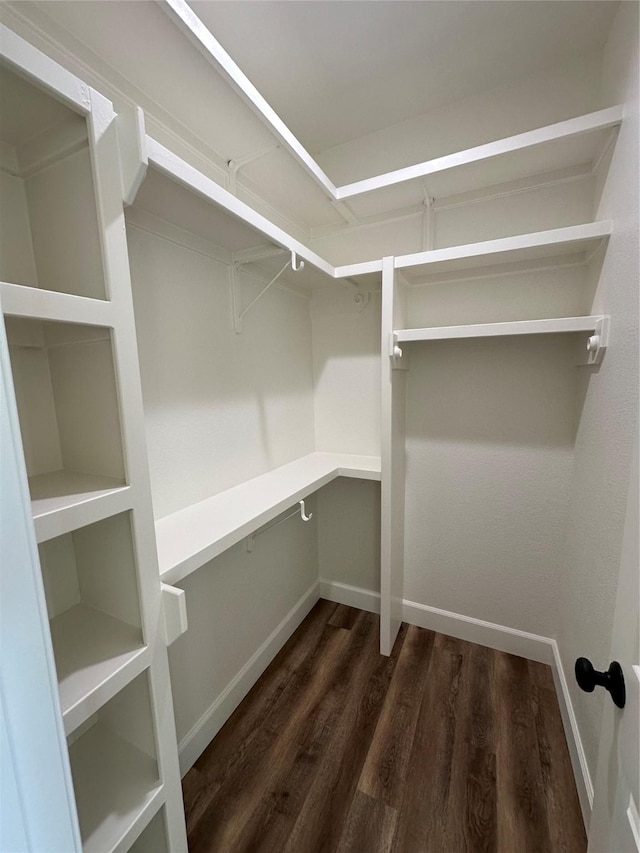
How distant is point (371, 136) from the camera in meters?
1.76

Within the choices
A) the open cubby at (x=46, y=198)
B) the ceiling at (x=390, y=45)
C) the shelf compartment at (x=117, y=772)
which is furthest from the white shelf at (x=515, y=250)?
the shelf compartment at (x=117, y=772)

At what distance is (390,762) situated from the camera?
1340mm

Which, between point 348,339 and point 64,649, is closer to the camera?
point 64,649

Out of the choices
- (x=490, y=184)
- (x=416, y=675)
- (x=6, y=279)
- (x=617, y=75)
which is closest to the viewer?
(x=6, y=279)

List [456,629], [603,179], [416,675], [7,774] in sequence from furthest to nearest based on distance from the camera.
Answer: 1. [456,629]
2. [416,675]
3. [603,179]
4. [7,774]

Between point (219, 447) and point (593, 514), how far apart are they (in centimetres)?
146

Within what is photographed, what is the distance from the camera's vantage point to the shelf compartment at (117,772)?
763mm

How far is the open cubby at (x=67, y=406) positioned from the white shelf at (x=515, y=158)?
126 centimetres

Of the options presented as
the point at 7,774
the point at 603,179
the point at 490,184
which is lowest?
the point at 7,774

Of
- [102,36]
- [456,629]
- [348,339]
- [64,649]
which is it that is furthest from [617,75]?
[456,629]

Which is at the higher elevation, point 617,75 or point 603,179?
point 617,75

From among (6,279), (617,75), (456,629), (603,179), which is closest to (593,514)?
(456,629)

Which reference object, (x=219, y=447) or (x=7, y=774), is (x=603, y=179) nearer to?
(x=219, y=447)

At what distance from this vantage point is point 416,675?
173 centimetres
